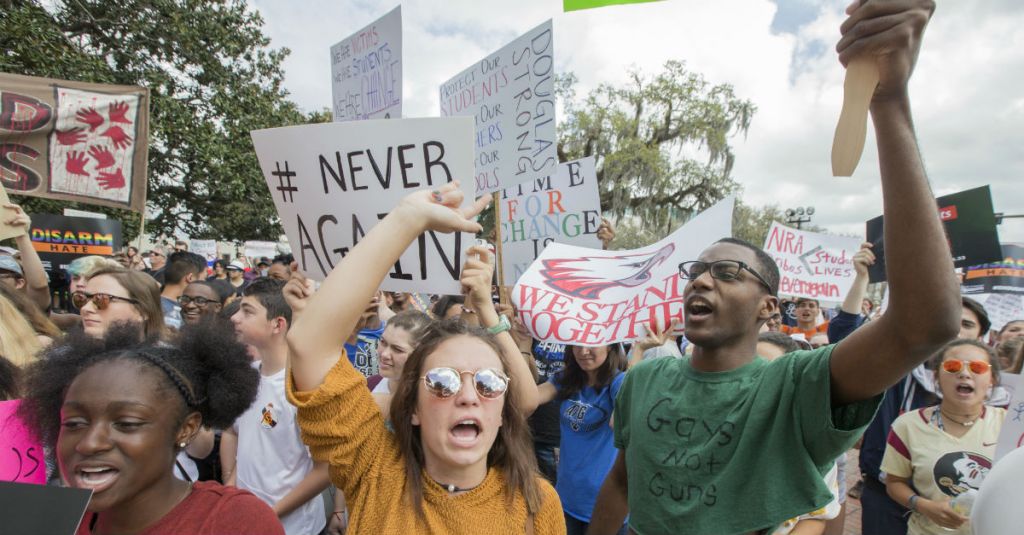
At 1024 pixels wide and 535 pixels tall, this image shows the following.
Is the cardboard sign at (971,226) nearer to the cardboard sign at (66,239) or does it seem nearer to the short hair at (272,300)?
the short hair at (272,300)

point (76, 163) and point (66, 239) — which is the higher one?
point (76, 163)

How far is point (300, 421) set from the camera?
1.58 m

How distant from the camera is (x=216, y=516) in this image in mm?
1573

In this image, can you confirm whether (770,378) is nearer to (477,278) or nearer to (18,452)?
(477,278)

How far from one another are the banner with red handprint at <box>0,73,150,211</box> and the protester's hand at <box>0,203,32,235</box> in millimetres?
1755

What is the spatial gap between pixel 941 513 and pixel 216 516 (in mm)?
3130

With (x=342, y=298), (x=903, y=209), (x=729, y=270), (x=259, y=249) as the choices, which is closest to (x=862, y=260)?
(x=729, y=270)

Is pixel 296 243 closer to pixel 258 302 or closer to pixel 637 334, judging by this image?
pixel 258 302

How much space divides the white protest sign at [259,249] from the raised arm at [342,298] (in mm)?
22966

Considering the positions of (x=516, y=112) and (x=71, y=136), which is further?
(x=71, y=136)

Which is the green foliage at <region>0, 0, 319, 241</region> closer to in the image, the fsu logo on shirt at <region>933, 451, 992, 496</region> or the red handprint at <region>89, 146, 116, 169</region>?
the red handprint at <region>89, 146, 116, 169</region>

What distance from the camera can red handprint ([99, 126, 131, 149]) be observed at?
5.74 meters

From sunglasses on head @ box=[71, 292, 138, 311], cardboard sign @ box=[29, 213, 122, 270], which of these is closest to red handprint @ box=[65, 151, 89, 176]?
sunglasses on head @ box=[71, 292, 138, 311]

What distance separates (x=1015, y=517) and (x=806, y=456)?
2.24 ft
